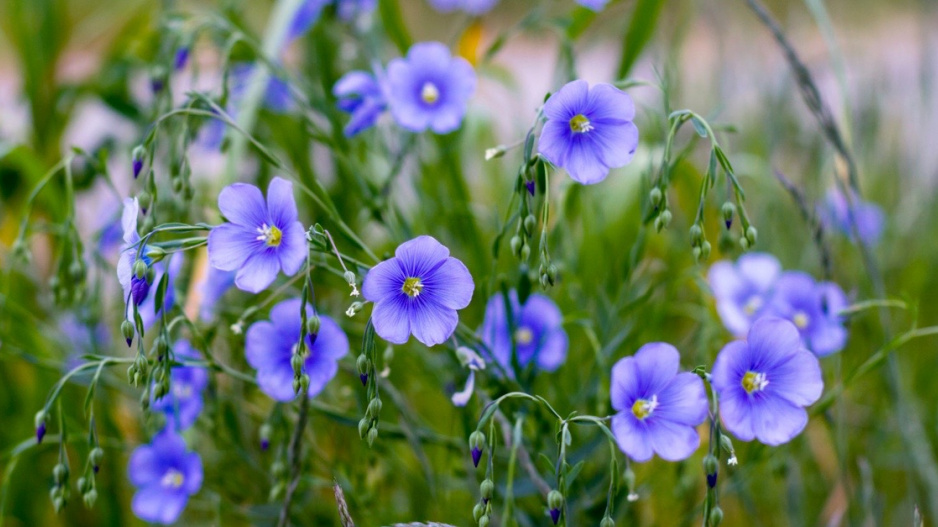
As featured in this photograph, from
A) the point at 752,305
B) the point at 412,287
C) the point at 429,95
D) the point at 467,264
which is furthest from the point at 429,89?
the point at 752,305

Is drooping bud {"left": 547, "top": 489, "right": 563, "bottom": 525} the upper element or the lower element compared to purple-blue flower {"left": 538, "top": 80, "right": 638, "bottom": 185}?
lower

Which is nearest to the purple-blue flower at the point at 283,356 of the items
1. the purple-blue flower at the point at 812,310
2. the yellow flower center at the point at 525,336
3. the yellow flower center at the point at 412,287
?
the yellow flower center at the point at 412,287

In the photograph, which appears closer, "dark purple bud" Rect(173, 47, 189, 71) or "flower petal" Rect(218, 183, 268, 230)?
"flower petal" Rect(218, 183, 268, 230)

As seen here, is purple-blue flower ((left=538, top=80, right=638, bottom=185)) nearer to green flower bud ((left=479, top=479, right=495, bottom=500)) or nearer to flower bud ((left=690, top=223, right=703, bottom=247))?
flower bud ((left=690, top=223, right=703, bottom=247))

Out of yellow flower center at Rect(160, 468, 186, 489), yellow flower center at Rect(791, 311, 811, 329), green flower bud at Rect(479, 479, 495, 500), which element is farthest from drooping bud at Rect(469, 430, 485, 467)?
yellow flower center at Rect(791, 311, 811, 329)

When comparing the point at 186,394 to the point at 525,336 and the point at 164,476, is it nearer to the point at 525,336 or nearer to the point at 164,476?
the point at 164,476

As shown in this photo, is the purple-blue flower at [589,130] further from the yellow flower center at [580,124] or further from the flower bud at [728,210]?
the flower bud at [728,210]

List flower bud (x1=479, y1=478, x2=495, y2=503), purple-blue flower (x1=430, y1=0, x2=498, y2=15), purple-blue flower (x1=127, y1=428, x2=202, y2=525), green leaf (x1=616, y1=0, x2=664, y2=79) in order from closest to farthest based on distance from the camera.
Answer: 1. flower bud (x1=479, y1=478, x2=495, y2=503)
2. purple-blue flower (x1=127, y1=428, x2=202, y2=525)
3. green leaf (x1=616, y1=0, x2=664, y2=79)
4. purple-blue flower (x1=430, y1=0, x2=498, y2=15)
